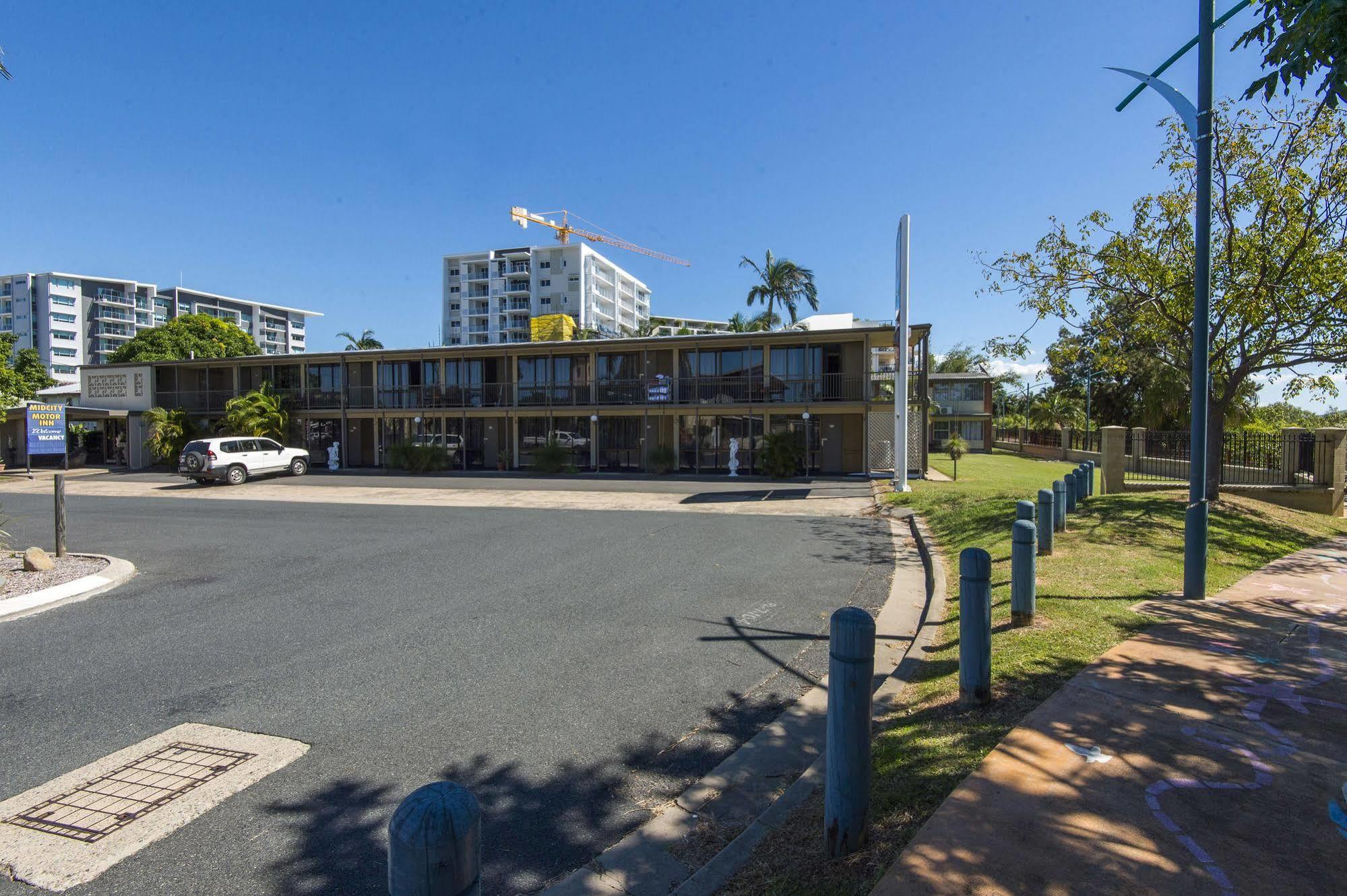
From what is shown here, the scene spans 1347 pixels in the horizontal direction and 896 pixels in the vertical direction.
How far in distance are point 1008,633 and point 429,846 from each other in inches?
207

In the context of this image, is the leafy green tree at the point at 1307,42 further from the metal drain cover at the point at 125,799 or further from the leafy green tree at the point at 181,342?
the leafy green tree at the point at 181,342

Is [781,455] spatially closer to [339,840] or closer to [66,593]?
[66,593]

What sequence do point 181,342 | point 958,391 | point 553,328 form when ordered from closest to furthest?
point 553,328, point 958,391, point 181,342

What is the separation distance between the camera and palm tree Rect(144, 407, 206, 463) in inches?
1268

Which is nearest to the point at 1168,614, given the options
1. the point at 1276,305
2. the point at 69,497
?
the point at 1276,305

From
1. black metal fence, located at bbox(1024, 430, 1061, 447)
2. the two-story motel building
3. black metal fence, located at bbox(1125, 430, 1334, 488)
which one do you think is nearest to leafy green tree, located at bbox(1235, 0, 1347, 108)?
black metal fence, located at bbox(1125, 430, 1334, 488)

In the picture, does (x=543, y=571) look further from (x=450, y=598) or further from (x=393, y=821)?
(x=393, y=821)

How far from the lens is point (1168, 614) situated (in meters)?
6.12

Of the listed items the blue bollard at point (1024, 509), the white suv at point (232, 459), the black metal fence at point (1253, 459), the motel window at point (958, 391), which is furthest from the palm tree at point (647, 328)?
the blue bollard at point (1024, 509)

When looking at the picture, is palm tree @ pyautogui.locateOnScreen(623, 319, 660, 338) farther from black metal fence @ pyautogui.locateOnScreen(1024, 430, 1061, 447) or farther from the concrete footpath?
the concrete footpath

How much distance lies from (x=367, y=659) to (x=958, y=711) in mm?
4607

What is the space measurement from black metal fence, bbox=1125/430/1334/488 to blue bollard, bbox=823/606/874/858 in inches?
544

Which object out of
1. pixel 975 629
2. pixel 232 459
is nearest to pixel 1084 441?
pixel 232 459

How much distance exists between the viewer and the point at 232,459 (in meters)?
25.1
